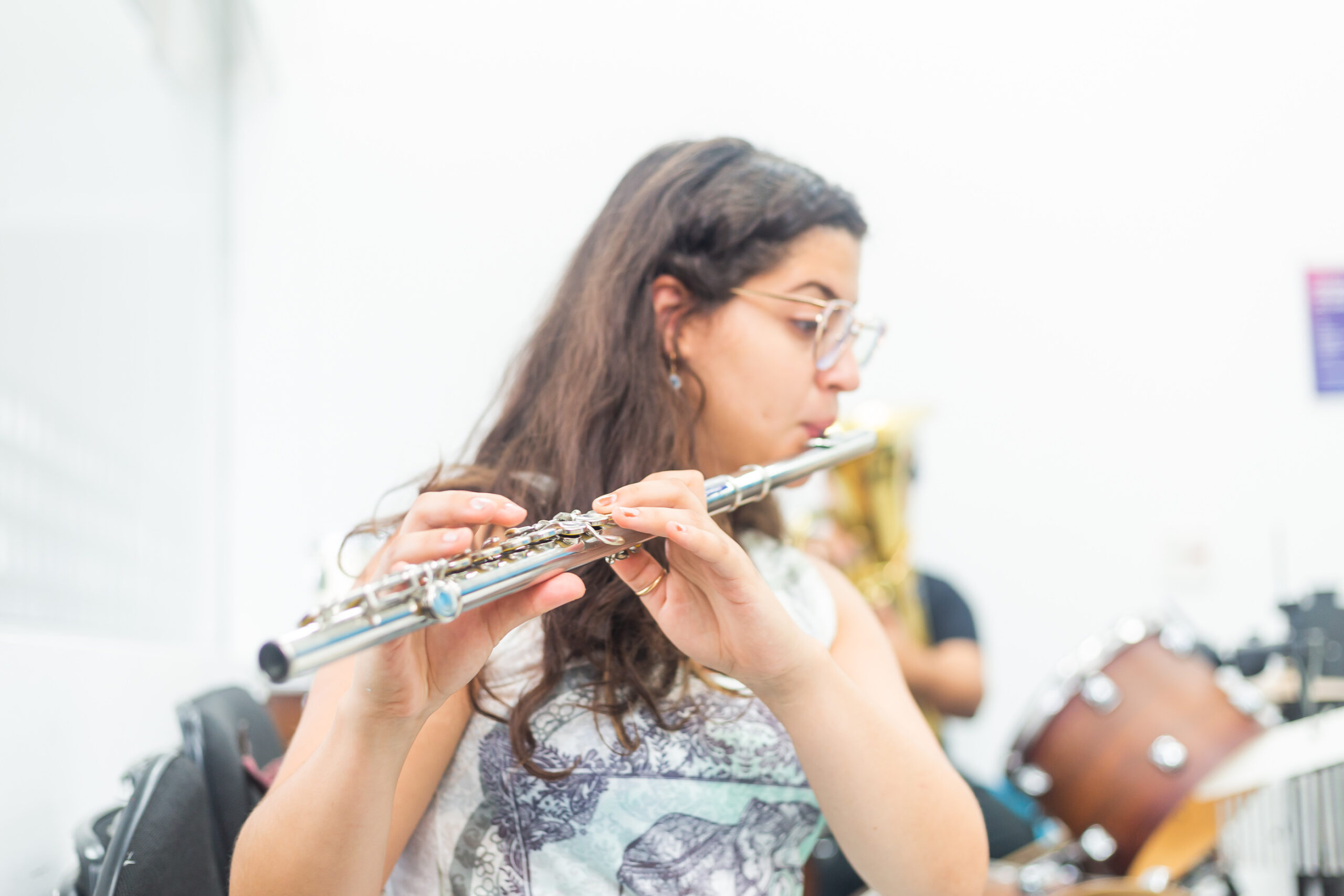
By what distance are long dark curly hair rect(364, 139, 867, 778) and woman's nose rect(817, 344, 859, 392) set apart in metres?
0.13

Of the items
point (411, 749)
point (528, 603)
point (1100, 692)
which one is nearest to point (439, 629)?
point (528, 603)

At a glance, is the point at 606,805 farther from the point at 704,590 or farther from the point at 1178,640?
the point at 1178,640

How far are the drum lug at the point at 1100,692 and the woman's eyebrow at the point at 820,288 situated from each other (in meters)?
1.22

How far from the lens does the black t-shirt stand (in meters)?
2.38

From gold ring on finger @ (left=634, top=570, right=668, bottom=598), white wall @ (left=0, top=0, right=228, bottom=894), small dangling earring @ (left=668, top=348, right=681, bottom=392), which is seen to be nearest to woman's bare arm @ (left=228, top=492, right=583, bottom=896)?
gold ring on finger @ (left=634, top=570, right=668, bottom=598)

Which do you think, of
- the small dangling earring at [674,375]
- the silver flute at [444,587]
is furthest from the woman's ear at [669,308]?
the silver flute at [444,587]

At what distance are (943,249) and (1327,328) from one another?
3.86 ft

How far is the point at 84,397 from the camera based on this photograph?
145 cm

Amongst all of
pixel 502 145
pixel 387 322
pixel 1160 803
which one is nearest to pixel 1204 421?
pixel 1160 803

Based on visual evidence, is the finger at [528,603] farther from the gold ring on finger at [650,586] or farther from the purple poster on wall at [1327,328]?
the purple poster on wall at [1327,328]

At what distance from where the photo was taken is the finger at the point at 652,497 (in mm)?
623

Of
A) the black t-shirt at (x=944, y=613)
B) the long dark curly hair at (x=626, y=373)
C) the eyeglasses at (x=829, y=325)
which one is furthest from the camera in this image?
the black t-shirt at (x=944, y=613)

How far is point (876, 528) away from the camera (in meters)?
2.31

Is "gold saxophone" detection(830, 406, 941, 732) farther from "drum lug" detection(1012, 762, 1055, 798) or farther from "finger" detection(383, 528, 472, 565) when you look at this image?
"finger" detection(383, 528, 472, 565)
